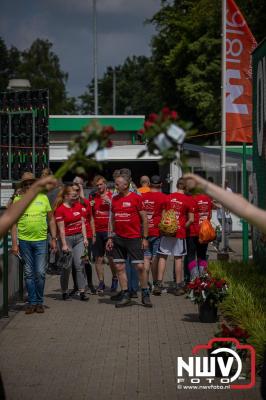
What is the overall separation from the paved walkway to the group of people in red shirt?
0.57 meters

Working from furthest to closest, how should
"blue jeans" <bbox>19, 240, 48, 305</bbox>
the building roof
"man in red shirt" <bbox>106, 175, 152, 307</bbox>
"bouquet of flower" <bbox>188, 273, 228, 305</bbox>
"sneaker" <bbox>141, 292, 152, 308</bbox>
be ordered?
the building roof → "man in red shirt" <bbox>106, 175, 152, 307</bbox> → "sneaker" <bbox>141, 292, 152, 308</bbox> → "blue jeans" <bbox>19, 240, 48, 305</bbox> → "bouquet of flower" <bbox>188, 273, 228, 305</bbox>

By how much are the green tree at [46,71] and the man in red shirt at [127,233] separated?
8248 cm

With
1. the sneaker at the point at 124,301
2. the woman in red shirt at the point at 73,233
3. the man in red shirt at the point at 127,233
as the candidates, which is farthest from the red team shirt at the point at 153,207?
the sneaker at the point at 124,301

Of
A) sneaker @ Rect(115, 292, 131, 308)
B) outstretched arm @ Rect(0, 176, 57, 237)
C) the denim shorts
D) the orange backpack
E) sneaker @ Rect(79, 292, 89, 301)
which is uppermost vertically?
outstretched arm @ Rect(0, 176, 57, 237)

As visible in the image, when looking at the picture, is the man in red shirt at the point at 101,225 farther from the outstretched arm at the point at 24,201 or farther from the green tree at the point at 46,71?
the green tree at the point at 46,71

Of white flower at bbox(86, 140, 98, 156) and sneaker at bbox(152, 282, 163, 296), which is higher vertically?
white flower at bbox(86, 140, 98, 156)

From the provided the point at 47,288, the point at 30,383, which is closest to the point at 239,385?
the point at 30,383

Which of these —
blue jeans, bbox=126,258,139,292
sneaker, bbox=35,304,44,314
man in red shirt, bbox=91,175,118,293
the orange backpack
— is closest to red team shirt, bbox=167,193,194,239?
the orange backpack

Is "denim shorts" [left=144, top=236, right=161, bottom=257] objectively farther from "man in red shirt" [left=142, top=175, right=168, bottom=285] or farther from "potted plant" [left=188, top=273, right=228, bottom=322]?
"potted plant" [left=188, top=273, right=228, bottom=322]

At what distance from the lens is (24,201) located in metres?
4.94

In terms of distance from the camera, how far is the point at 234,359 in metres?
8.21

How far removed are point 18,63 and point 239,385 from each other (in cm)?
9643

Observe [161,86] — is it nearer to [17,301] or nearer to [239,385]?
[17,301]

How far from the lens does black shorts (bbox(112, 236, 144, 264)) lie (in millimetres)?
13297
